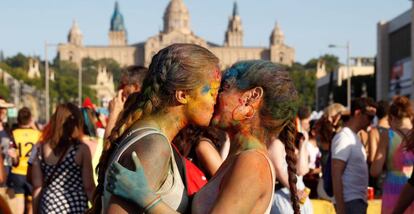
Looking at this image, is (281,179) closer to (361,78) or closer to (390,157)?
(390,157)

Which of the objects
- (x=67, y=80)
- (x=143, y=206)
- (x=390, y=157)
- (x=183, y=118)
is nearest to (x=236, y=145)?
(x=183, y=118)

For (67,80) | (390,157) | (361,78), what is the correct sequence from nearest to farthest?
(390,157) → (361,78) → (67,80)

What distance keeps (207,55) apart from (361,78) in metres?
85.9

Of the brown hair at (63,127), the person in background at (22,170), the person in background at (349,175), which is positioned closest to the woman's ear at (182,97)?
the brown hair at (63,127)

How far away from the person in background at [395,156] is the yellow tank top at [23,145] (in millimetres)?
4438

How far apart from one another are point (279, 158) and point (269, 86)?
287 centimetres

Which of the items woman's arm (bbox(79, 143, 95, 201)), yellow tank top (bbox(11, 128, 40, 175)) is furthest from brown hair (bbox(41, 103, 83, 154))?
yellow tank top (bbox(11, 128, 40, 175))

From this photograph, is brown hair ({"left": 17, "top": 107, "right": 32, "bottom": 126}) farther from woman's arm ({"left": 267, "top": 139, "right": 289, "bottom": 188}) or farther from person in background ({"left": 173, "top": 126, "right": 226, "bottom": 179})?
person in background ({"left": 173, "top": 126, "right": 226, "bottom": 179})

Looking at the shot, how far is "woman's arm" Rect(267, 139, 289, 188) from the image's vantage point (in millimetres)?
6133

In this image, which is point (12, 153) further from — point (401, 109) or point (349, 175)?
point (401, 109)

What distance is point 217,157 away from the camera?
5.36 meters

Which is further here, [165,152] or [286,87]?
[286,87]

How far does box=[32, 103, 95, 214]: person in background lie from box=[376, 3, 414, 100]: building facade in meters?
52.4

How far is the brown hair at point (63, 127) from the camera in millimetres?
6750
